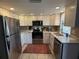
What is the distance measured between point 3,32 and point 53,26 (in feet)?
20.2

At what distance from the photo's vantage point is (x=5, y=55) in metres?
2.44

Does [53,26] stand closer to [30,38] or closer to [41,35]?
[41,35]

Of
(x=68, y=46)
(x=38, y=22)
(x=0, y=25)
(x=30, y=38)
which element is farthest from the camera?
(x=38, y=22)

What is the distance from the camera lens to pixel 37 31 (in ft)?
25.8

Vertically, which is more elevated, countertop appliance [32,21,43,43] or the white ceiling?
the white ceiling

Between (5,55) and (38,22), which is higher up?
(38,22)

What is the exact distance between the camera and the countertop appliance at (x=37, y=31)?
25.3ft

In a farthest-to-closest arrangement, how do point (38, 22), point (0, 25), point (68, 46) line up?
1. point (38, 22)
2. point (68, 46)
3. point (0, 25)

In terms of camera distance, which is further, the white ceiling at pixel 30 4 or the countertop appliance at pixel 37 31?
the countertop appliance at pixel 37 31

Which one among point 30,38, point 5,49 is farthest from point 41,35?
point 5,49

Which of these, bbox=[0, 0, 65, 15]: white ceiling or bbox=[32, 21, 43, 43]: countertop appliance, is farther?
bbox=[32, 21, 43, 43]: countertop appliance

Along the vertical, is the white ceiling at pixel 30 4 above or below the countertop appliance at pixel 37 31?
above

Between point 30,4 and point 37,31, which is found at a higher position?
point 30,4

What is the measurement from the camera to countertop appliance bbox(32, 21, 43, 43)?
772 centimetres
